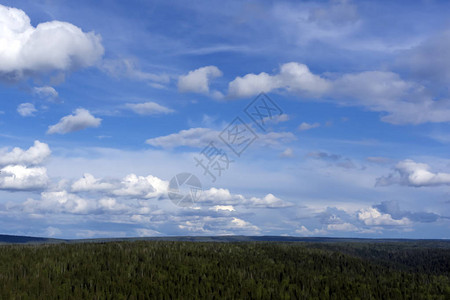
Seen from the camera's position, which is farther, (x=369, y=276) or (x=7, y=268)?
(x=369, y=276)

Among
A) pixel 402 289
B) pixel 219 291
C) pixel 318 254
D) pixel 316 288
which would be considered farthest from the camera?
pixel 318 254

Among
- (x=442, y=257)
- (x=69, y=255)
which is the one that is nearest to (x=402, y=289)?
(x=69, y=255)

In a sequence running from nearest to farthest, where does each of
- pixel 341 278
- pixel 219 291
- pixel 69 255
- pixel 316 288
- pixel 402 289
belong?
pixel 219 291, pixel 316 288, pixel 402 289, pixel 341 278, pixel 69 255

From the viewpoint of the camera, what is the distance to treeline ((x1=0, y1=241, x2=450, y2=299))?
1702cm

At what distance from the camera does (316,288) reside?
61.7 ft

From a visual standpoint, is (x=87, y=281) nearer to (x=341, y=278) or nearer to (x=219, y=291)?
(x=219, y=291)

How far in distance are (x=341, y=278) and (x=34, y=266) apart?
51.1 feet

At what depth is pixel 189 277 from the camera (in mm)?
19031

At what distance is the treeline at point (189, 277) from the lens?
1702 cm

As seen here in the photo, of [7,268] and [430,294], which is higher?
[7,268]

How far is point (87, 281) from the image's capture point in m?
18.3

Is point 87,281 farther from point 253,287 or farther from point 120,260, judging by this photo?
point 253,287

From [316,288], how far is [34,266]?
13737mm

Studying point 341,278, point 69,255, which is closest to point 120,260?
point 69,255
